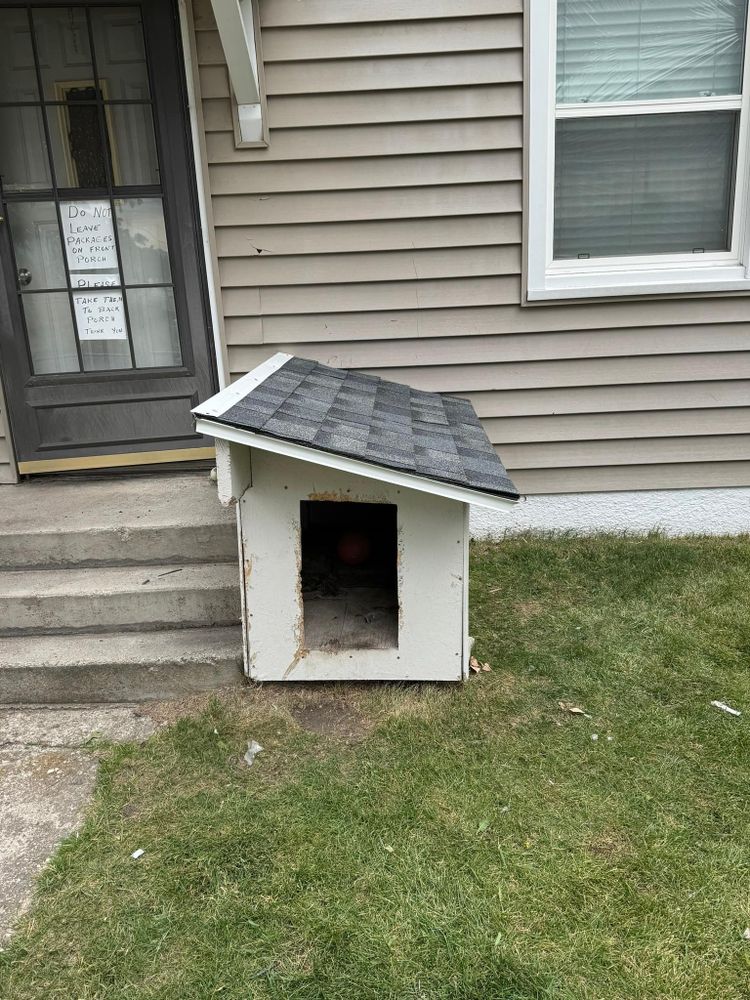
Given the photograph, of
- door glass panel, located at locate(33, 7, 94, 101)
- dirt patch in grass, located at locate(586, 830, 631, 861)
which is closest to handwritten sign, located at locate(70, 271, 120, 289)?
door glass panel, located at locate(33, 7, 94, 101)

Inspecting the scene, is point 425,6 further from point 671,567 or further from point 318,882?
point 318,882

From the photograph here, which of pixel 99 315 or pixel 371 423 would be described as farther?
pixel 99 315

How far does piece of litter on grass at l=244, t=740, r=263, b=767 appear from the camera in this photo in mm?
2500

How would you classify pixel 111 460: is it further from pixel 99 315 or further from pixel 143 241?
pixel 143 241

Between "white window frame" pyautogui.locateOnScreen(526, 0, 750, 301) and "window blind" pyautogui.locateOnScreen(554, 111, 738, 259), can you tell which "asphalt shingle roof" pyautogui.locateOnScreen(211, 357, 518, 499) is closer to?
"white window frame" pyautogui.locateOnScreen(526, 0, 750, 301)

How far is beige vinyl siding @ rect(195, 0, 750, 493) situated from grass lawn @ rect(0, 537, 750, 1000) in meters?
1.26

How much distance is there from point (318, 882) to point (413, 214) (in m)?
2.84

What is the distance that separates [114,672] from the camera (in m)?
2.84

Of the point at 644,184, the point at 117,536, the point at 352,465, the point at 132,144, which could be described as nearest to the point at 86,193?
the point at 132,144

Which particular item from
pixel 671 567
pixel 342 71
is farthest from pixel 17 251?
pixel 671 567

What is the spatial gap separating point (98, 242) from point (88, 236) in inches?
2.0

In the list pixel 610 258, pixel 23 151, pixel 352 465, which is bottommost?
pixel 352 465

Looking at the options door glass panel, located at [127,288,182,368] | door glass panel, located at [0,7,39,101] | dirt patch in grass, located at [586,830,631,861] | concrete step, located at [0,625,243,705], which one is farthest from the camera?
door glass panel, located at [127,288,182,368]

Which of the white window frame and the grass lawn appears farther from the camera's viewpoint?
the white window frame
